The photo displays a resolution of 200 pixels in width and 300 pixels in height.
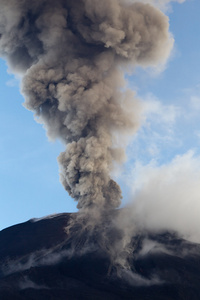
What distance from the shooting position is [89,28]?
44.4 meters

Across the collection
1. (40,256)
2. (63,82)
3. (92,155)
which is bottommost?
(40,256)

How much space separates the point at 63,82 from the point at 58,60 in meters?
2.43

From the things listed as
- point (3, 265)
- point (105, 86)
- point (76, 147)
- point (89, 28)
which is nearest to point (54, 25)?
point (89, 28)

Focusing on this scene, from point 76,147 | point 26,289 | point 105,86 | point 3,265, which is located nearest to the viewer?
point 26,289

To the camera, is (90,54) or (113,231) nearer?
(113,231)

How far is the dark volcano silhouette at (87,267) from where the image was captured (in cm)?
3295

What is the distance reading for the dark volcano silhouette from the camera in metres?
33.0

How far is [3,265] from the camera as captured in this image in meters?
38.0

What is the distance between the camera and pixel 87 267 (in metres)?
36.2

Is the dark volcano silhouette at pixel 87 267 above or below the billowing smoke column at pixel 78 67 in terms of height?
below

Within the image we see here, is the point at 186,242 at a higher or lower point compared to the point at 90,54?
lower

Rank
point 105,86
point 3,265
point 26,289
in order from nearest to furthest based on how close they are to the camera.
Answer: point 26,289
point 3,265
point 105,86

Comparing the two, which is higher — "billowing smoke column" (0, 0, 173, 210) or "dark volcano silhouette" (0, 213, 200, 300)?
"billowing smoke column" (0, 0, 173, 210)

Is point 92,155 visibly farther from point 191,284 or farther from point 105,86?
point 191,284
